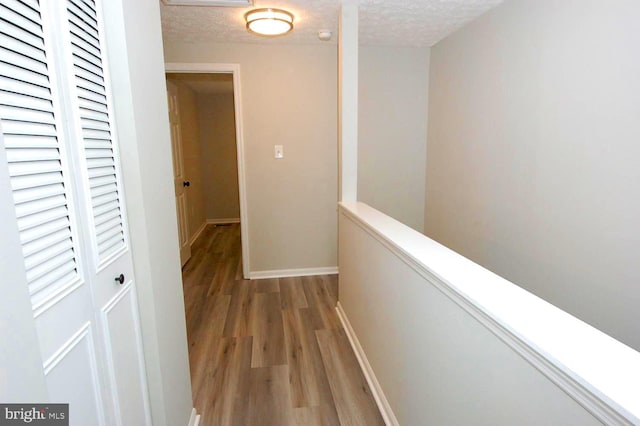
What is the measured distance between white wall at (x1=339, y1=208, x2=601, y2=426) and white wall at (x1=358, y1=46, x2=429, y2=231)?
4.70ft

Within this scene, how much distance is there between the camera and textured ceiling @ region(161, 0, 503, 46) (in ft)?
7.72

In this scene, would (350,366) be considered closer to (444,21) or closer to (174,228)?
(174,228)

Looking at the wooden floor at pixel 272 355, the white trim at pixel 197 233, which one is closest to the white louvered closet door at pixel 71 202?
the wooden floor at pixel 272 355

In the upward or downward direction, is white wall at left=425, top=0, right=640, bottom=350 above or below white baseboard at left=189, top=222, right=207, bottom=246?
above

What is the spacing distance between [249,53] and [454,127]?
2.05m

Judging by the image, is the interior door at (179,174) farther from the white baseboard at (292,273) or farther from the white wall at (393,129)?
the white wall at (393,129)

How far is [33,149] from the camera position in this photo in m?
0.71

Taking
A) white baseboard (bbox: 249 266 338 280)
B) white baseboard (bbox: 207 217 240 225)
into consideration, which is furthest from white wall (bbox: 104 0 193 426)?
white baseboard (bbox: 207 217 240 225)

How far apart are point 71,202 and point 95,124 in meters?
0.25

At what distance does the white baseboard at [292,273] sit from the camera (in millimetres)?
3588

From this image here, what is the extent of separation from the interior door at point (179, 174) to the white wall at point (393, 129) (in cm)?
220

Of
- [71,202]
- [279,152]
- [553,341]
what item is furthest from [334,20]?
[553,341]

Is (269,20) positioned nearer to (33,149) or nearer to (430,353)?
(33,149)

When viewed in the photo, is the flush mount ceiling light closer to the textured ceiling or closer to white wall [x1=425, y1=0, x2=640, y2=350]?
the textured ceiling
